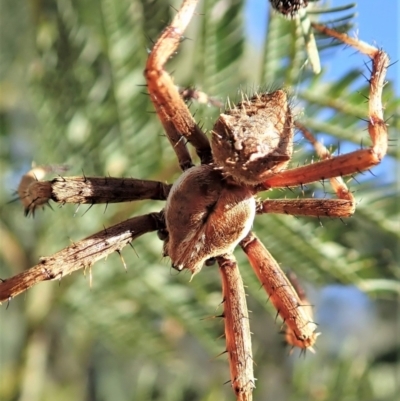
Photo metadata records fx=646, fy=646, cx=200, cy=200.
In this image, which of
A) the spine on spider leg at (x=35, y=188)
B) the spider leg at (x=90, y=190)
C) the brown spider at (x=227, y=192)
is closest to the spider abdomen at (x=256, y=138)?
the brown spider at (x=227, y=192)

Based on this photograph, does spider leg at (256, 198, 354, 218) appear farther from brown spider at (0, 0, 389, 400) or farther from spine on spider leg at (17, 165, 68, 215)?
spine on spider leg at (17, 165, 68, 215)

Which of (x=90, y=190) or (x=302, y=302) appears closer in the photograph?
(x=90, y=190)

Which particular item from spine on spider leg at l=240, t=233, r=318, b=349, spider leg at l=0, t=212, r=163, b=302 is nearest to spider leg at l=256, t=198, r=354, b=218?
spine on spider leg at l=240, t=233, r=318, b=349

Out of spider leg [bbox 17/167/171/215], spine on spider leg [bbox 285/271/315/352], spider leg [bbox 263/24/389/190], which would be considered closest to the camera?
spider leg [bbox 263/24/389/190]

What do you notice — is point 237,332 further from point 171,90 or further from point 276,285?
point 171,90

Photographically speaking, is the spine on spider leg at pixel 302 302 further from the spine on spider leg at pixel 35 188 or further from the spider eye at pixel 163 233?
the spine on spider leg at pixel 35 188

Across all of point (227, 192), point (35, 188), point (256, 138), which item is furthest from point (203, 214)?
point (35, 188)
